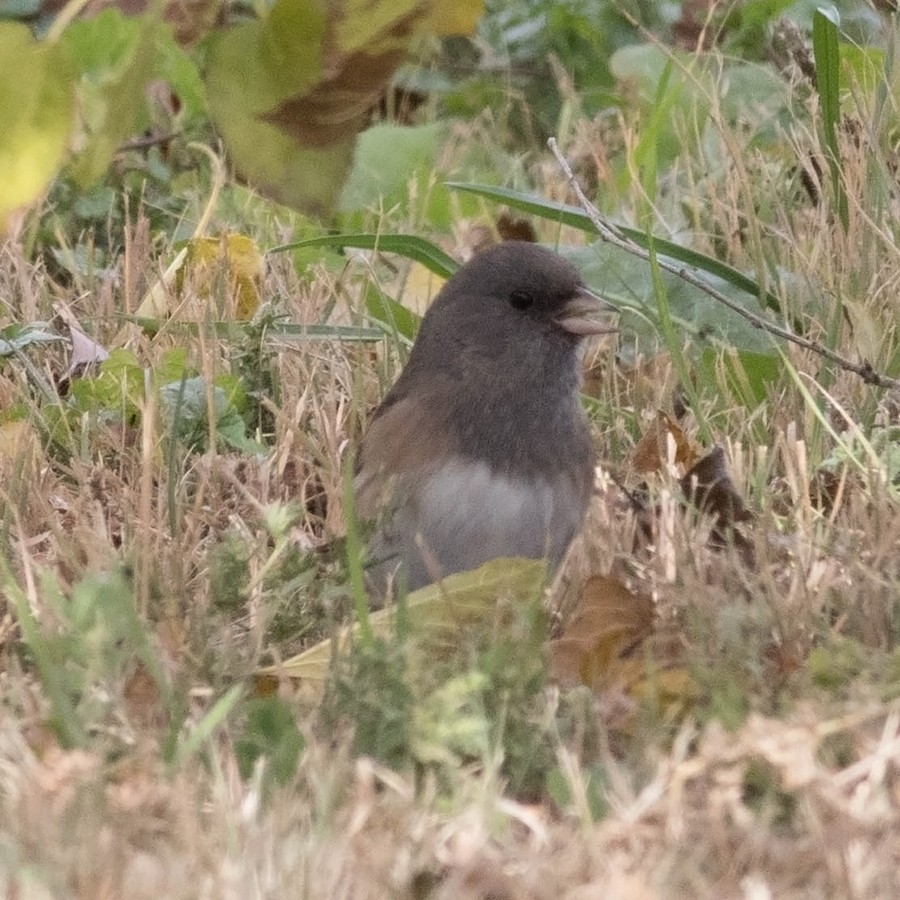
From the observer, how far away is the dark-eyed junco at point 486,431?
6.97ft

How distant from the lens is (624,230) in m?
2.70

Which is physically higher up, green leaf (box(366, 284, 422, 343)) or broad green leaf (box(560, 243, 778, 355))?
broad green leaf (box(560, 243, 778, 355))

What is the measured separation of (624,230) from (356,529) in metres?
1.05

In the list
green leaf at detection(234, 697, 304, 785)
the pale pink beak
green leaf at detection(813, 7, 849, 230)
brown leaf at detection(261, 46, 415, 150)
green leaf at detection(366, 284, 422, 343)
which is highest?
brown leaf at detection(261, 46, 415, 150)

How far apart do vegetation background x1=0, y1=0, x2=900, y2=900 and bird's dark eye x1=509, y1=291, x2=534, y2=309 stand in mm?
152

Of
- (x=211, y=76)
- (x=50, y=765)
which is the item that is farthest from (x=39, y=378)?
(x=211, y=76)

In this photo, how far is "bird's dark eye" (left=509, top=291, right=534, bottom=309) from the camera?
239 centimetres

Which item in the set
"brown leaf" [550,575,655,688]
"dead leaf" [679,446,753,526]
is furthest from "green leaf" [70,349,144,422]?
"brown leaf" [550,575,655,688]

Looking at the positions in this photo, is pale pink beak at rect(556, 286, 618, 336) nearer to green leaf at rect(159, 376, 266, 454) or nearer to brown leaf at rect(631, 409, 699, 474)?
brown leaf at rect(631, 409, 699, 474)

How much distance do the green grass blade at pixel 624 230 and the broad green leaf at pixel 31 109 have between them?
1770 mm

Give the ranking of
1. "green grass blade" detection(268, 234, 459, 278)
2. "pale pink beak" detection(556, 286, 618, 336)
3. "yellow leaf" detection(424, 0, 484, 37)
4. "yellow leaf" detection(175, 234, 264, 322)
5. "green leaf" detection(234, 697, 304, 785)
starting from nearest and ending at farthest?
"yellow leaf" detection(424, 0, 484, 37)
"green leaf" detection(234, 697, 304, 785)
"pale pink beak" detection(556, 286, 618, 336)
"green grass blade" detection(268, 234, 459, 278)
"yellow leaf" detection(175, 234, 264, 322)

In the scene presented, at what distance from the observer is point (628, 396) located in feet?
9.21

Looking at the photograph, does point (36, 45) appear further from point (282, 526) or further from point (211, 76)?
point (282, 526)

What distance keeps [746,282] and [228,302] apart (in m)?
0.83
